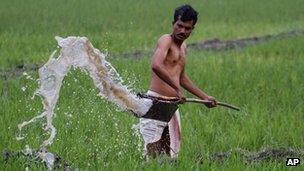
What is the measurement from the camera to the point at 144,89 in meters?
6.43

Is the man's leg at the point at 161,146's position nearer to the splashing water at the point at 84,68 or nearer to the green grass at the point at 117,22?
the splashing water at the point at 84,68

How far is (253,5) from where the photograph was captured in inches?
877

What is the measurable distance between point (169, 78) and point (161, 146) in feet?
1.42

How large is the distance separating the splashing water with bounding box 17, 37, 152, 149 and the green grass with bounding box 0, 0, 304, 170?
0.31 metres

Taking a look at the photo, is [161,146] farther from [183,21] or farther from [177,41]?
[183,21]

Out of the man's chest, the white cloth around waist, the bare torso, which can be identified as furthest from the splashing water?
the man's chest

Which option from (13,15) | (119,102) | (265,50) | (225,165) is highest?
(13,15)

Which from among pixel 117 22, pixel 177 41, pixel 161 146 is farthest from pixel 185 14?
pixel 117 22

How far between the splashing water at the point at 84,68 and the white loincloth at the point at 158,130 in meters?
0.07

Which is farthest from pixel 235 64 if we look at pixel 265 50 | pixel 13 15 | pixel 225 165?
pixel 13 15

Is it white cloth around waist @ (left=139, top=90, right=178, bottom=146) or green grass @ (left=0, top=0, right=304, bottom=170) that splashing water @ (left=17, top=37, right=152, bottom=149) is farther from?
green grass @ (left=0, top=0, right=304, bottom=170)

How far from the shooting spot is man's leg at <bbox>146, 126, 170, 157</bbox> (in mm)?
3367

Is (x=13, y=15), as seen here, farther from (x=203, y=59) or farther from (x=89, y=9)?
(x=203, y=59)

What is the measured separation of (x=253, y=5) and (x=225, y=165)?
19.4 m
